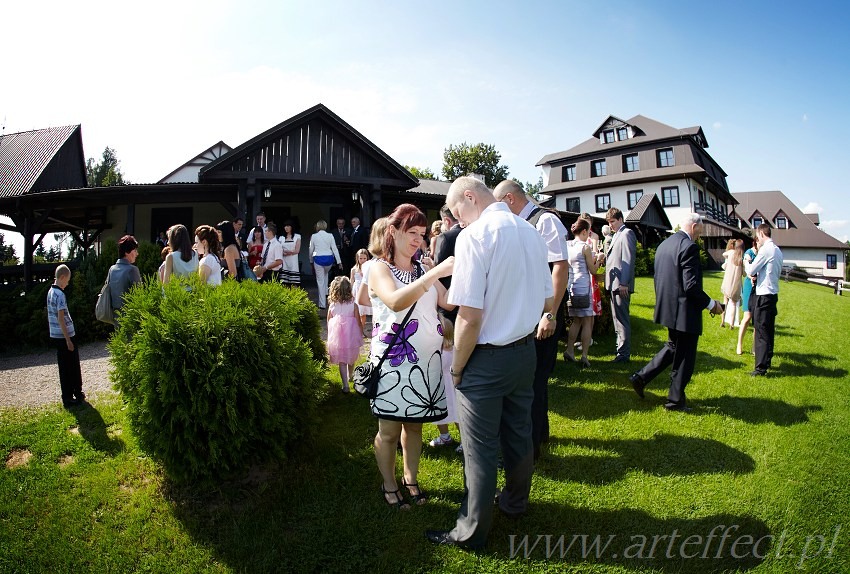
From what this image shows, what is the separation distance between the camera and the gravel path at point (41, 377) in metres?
5.92

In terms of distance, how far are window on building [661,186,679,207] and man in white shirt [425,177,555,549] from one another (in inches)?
1673

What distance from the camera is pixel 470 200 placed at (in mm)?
2775

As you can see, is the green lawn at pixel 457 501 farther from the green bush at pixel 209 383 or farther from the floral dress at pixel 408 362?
the floral dress at pixel 408 362

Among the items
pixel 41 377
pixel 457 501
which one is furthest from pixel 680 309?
pixel 41 377

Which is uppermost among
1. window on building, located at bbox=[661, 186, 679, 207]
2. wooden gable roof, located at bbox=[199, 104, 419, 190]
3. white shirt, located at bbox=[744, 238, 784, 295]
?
window on building, located at bbox=[661, 186, 679, 207]

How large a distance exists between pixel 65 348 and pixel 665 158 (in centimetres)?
4438

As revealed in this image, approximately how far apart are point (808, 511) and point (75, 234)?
2474cm

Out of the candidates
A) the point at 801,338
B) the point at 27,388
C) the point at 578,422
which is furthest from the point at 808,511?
the point at 27,388

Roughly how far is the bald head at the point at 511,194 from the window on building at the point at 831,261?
63.8 metres

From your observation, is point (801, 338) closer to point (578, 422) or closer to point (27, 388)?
point (578, 422)

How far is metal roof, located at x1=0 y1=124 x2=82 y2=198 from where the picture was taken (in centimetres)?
2027

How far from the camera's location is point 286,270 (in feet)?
33.0

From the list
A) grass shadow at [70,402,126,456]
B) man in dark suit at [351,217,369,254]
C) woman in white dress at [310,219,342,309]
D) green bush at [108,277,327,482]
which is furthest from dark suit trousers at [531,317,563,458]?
man in dark suit at [351,217,369,254]

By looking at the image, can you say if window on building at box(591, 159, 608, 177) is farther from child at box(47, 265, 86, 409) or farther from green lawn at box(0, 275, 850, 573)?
child at box(47, 265, 86, 409)
